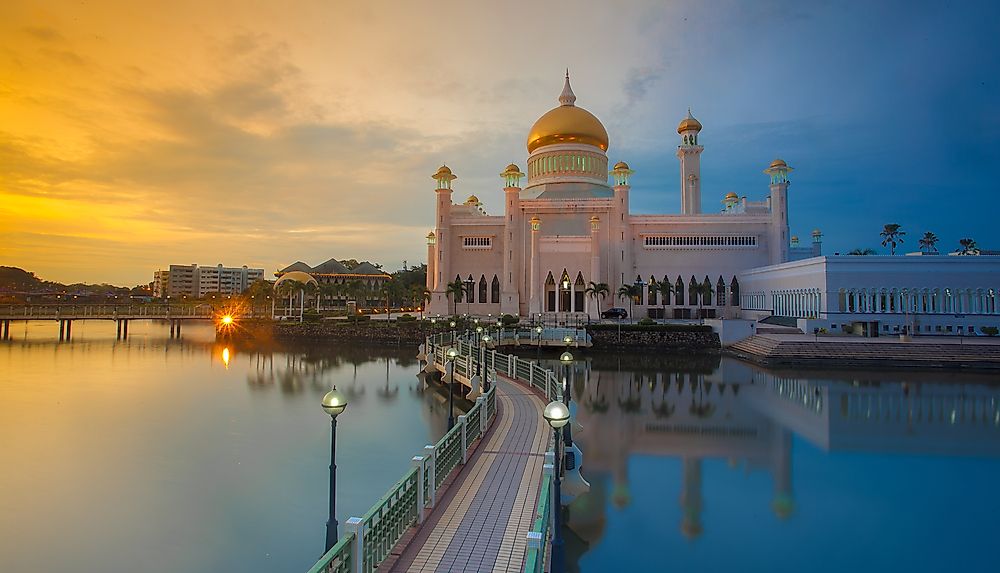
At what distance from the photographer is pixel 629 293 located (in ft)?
123

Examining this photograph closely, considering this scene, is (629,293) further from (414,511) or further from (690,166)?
(414,511)

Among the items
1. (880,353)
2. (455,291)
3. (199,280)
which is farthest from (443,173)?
(199,280)

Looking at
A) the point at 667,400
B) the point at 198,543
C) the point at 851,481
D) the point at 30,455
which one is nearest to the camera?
the point at 198,543

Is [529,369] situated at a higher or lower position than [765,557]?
higher

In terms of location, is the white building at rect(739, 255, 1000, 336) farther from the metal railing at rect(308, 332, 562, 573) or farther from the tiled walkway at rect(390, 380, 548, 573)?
the metal railing at rect(308, 332, 562, 573)

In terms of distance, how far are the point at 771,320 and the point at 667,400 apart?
1848cm

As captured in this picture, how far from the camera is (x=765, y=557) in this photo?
779 centimetres

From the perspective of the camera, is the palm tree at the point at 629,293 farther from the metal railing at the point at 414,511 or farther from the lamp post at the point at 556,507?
the lamp post at the point at 556,507

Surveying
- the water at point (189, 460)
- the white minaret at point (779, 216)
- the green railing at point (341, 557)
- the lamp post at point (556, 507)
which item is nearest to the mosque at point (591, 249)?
the white minaret at point (779, 216)

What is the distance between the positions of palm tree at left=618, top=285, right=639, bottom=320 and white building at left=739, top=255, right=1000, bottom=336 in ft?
35.2

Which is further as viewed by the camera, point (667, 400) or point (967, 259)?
point (967, 259)

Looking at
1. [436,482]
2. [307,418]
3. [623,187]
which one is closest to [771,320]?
[623,187]

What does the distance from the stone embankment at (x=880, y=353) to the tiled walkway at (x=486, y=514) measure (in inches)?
808

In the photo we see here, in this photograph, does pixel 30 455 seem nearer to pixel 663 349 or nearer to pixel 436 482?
pixel 436 482
